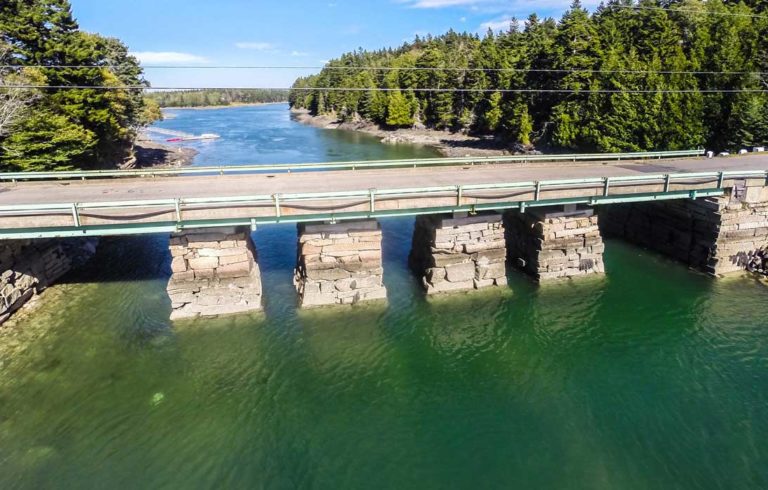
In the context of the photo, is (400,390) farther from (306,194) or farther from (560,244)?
(560,244)

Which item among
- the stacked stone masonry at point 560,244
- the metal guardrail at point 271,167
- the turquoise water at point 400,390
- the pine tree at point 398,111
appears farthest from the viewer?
the pine tree at point 398,111

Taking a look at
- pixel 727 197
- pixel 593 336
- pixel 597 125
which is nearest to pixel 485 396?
pixel 593 336

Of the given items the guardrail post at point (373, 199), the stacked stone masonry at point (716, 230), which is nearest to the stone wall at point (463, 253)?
the guardrail post at point (373, 199)

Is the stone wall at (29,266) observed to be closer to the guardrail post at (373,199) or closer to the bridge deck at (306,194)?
the bridge deck at (306,194)

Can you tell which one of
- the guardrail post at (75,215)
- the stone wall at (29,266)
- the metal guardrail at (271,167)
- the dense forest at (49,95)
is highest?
the dense forest at (49,95)

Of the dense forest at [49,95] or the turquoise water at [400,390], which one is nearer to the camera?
the turquoise water at [400,390]

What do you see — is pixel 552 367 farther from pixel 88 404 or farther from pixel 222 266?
pixel 88 404
